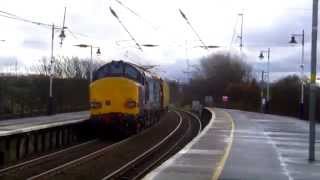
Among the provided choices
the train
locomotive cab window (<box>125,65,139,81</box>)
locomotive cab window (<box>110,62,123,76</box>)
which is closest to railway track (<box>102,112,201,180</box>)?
the train

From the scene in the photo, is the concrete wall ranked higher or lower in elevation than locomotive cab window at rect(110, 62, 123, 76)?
lower

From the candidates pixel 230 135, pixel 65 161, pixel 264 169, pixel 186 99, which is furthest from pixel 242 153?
pixel 186 99

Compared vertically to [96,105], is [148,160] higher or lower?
lower

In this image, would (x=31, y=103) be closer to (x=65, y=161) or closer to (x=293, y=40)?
(x=293, y=40)

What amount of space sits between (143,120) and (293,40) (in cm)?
1827

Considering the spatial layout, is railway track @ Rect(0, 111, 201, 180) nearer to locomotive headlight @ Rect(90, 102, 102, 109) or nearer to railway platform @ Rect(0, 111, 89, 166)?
railway platform @ Rect(0, 111, 89, 166)

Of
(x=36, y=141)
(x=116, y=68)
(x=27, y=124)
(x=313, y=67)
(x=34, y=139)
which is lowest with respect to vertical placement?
(x=36, y=141)

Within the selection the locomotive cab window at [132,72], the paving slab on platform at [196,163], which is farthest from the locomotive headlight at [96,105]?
the paving slab on platform at [196,163]

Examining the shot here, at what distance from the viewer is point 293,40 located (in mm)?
50656

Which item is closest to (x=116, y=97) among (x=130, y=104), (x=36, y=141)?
(x=130, y=104)

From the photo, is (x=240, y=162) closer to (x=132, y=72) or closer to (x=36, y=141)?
(x=36, y=141)

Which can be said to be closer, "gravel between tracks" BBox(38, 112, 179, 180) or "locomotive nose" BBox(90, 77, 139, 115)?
"gravel between tracks" BBox(38, 112, 179, 180)

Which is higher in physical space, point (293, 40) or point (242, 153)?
point (293, 40)

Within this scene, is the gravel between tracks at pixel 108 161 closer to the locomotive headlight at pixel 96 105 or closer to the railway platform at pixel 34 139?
the locomotive headlight at pixel 96 105
